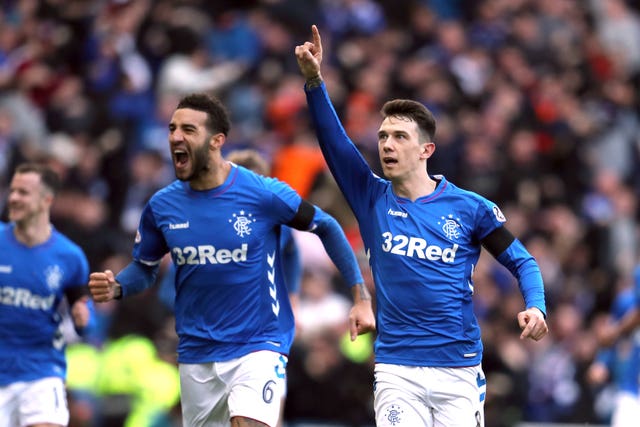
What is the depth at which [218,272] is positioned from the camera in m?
8.93

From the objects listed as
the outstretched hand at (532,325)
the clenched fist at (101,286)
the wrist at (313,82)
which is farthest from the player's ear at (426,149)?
the clenched fist at (101,286)

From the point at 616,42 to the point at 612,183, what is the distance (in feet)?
13.6

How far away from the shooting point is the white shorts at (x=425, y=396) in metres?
8.39

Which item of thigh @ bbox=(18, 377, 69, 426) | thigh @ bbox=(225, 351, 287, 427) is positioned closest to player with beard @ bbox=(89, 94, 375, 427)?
thigh @ bbox=(225, 351, 287, 427)

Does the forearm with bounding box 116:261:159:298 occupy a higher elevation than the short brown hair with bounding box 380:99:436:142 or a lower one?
lower

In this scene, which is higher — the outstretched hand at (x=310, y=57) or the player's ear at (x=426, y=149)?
the outstretched hand at (x=310, y=57)

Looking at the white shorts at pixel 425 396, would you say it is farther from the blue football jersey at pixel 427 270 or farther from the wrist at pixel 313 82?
the wrist at pixel 313 82

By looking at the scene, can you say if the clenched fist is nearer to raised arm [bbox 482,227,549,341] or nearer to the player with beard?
the player with beard

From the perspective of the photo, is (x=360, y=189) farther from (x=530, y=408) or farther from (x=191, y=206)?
(x=530, y=408)

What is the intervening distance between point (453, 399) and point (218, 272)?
5.66ft

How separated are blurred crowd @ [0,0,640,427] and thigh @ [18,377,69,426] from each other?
133 inches

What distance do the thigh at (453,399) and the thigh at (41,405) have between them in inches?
126

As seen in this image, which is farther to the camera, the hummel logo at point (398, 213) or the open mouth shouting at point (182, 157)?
the open mouth shouting at point (182, 157)

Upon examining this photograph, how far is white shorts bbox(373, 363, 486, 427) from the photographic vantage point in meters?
8.39
